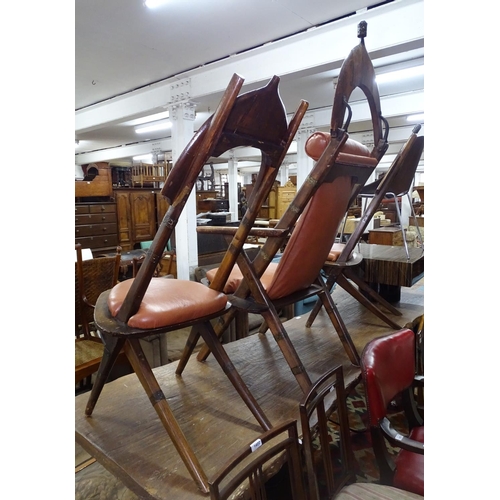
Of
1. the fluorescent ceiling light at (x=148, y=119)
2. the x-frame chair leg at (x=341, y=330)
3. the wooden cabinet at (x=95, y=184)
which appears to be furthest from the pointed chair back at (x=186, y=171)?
the fluorescent ceiling light at (x=148, y=119)

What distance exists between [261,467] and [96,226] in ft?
23.1

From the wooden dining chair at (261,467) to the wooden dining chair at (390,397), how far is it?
31 centimetres

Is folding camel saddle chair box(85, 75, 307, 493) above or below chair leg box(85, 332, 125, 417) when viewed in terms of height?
above

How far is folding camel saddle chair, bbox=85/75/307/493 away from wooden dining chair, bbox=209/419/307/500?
14cm

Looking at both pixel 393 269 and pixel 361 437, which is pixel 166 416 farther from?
pixel 393 269

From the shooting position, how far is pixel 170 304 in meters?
1.25

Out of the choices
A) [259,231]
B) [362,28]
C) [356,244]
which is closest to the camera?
[259,231]

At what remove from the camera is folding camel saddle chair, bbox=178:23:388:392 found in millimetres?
1507

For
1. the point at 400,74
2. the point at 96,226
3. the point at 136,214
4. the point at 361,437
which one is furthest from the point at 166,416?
the point at 136,214

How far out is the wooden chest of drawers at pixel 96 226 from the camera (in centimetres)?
714

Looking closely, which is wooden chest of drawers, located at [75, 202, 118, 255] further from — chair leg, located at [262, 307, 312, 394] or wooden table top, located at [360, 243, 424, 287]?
chair leg, located at [262, 307, 312, 394]

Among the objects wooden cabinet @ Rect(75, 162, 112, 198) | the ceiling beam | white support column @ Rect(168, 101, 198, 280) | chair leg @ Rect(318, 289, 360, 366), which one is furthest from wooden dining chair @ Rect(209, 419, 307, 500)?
wooden cabinet @ Rect(75, 162, 112, 198)

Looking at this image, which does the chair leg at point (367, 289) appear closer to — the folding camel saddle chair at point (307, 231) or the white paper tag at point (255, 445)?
the folding camel saddle chair at point (307, 231)
